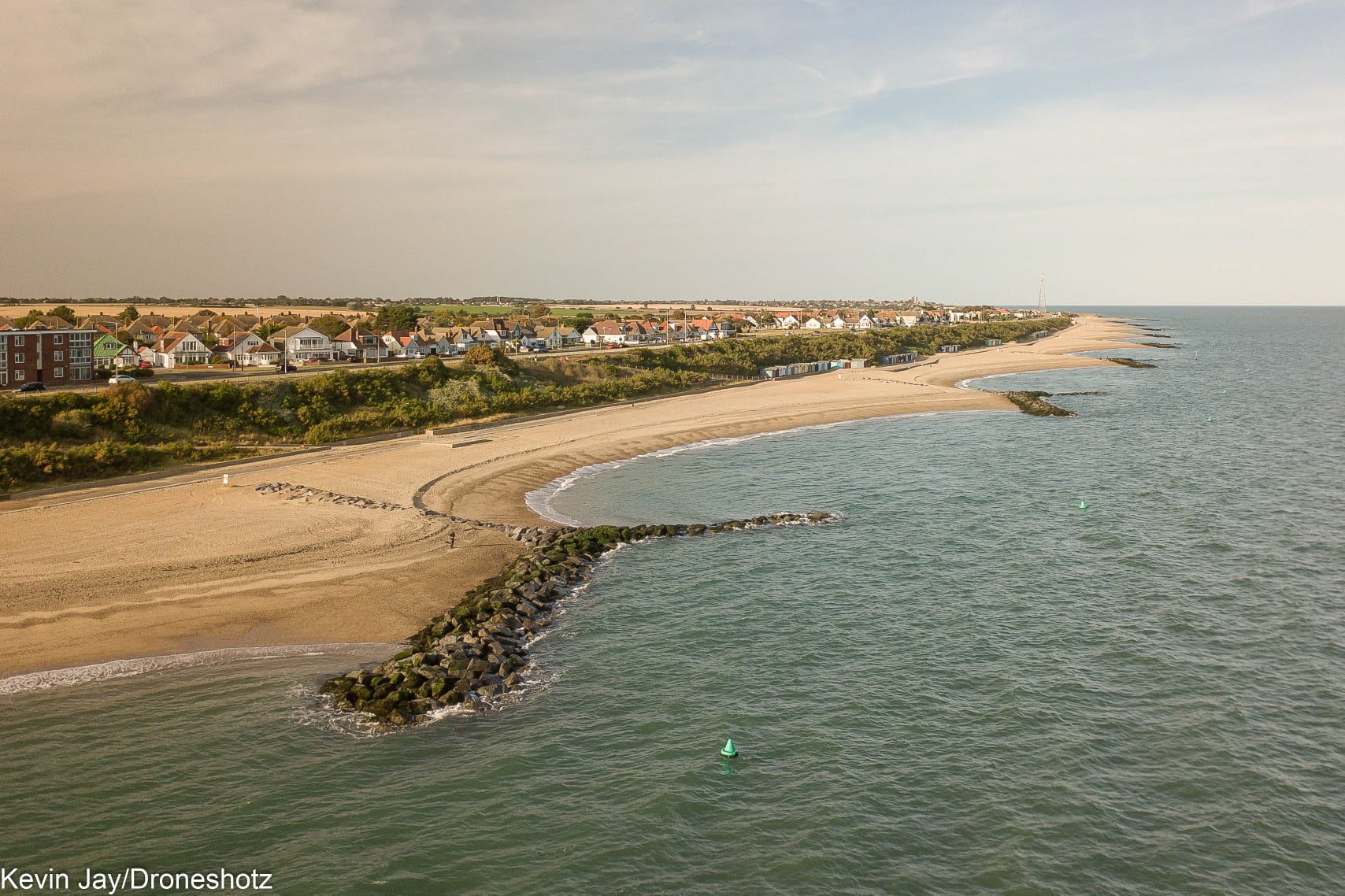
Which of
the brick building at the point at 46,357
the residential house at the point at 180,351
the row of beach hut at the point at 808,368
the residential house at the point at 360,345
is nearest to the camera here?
the brick building at the point at 46,357

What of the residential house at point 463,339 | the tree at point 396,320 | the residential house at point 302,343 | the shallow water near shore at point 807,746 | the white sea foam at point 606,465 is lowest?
the shallow water near shore at point 807,746

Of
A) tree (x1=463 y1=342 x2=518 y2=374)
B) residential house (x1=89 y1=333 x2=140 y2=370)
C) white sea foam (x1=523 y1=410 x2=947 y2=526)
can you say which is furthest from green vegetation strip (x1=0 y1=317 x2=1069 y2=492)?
residential house (x1=89 y1=333 x2=140 y2=370)

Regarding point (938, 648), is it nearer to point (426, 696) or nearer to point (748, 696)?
point (748, 696)

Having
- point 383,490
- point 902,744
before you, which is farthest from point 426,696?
point 383,490

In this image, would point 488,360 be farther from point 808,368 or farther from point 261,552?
point 261,552

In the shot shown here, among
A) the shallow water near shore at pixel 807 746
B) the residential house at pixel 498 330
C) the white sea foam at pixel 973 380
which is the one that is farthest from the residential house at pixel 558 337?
the shallow water near shore at pixel 807 746

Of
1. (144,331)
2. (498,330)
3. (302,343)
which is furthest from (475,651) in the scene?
(498,330)

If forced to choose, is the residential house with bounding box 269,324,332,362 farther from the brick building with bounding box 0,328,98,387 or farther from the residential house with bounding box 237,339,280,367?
the brick building with bounding box 0,328,98,387

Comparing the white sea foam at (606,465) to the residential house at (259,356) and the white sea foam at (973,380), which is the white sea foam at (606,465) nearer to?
the white sea foam at (973,380)
